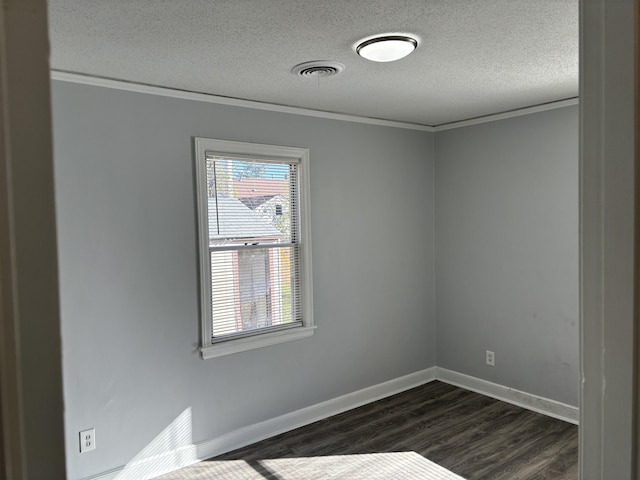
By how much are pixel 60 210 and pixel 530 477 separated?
3.14 metres

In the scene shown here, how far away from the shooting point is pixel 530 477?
2902 mm

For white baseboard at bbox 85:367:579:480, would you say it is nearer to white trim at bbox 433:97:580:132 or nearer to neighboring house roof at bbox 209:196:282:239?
neighboring house roof at bbox 209:196:282:239

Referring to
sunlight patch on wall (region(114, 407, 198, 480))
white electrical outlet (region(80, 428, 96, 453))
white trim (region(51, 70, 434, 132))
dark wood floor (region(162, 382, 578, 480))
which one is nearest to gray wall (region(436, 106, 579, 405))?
dark wood floor (region(162, 382, 578, 480))

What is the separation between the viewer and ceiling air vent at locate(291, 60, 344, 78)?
253 centimetres

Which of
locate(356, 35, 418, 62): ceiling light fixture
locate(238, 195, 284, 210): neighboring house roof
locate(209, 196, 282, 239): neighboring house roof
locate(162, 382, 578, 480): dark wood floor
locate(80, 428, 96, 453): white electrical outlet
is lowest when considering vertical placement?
locate(162, 382, 578, 480): dark wood floor

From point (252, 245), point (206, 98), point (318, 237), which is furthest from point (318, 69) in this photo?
point (318, 237)

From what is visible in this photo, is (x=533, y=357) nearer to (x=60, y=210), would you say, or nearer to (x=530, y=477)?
(x=530, y=477)

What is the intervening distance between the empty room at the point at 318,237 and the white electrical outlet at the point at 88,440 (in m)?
0.01

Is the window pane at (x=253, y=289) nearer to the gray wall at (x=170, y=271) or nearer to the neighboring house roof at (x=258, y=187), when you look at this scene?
the gray wall at (x=170, y=271)

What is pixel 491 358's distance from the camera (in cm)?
418

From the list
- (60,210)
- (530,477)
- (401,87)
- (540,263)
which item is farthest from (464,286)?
(60,210)

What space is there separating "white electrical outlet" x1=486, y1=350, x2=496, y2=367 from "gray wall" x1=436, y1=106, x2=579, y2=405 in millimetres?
32

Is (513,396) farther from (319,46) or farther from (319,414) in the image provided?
(319,46)

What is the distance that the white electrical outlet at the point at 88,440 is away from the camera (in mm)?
2740
